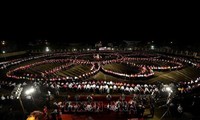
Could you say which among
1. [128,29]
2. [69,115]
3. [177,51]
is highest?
[128,29]

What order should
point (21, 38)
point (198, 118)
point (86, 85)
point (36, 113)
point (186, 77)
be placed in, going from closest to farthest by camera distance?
point (198, 118), point (36, 113), point (86, 85), point (186, 77), point (21, 38)

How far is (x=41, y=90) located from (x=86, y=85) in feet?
23.7

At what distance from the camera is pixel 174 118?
2242 cm

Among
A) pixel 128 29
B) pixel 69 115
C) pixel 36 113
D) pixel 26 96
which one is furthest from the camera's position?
pixel 128 29

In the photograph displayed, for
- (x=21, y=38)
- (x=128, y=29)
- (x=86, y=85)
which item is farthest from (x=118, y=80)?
(x=128, y=29)

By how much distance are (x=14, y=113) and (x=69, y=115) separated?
21.8 feet

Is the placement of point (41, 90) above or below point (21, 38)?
below

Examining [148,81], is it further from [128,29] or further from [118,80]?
[128,29]

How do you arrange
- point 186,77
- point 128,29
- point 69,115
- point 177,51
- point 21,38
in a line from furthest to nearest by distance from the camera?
point 128,29, point 21,38, point 177,51, point 186,77, point 69,115

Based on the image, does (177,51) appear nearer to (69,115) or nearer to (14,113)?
(69,115)

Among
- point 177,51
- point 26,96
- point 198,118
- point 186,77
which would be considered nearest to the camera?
point 198,118

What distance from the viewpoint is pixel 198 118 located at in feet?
68.0

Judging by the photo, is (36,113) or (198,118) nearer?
(198,118)

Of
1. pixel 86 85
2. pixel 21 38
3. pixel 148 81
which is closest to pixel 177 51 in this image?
pixel 148 81
